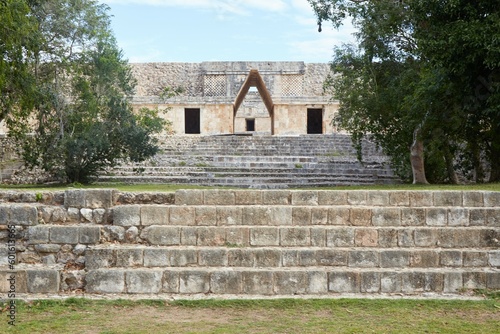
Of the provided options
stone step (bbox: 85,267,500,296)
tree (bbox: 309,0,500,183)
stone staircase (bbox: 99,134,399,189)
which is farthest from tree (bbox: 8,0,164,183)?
stone step (bbox: 85,267,500,296)

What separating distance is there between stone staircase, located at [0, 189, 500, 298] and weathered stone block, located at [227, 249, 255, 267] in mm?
12

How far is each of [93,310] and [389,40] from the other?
35.1 feet

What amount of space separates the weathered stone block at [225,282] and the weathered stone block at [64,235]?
1775 millimetres

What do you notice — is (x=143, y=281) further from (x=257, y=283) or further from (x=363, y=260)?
(x=363, y=260)

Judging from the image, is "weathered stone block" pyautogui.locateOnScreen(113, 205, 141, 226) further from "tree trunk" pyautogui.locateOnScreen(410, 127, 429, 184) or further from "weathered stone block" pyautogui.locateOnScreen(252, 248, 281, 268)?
"tree trunk" pyautogui.locateOnScreen(410, 127, 429, 184)

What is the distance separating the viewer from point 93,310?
19.2 feet

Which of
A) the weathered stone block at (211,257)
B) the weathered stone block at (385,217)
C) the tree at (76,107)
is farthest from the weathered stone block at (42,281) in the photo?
the tree at (76,107)

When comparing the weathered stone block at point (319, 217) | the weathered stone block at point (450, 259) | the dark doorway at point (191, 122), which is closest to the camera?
the weathered stone block at point (450, 259)

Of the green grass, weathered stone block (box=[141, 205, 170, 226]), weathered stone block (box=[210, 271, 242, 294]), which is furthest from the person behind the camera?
weathered stone block (box=[141, 205, 170, 226])

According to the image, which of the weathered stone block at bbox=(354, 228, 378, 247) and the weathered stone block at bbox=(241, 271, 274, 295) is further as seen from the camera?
the weathered stone block at bbox=(354, 228, 378, 247)

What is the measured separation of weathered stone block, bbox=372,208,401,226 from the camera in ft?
23.8

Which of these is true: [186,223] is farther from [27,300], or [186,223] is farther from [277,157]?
[277,157]

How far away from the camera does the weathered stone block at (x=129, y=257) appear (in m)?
6.62

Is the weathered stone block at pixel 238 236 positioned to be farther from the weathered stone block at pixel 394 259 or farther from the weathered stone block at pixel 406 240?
the weathered stone block at pixel 406 240
